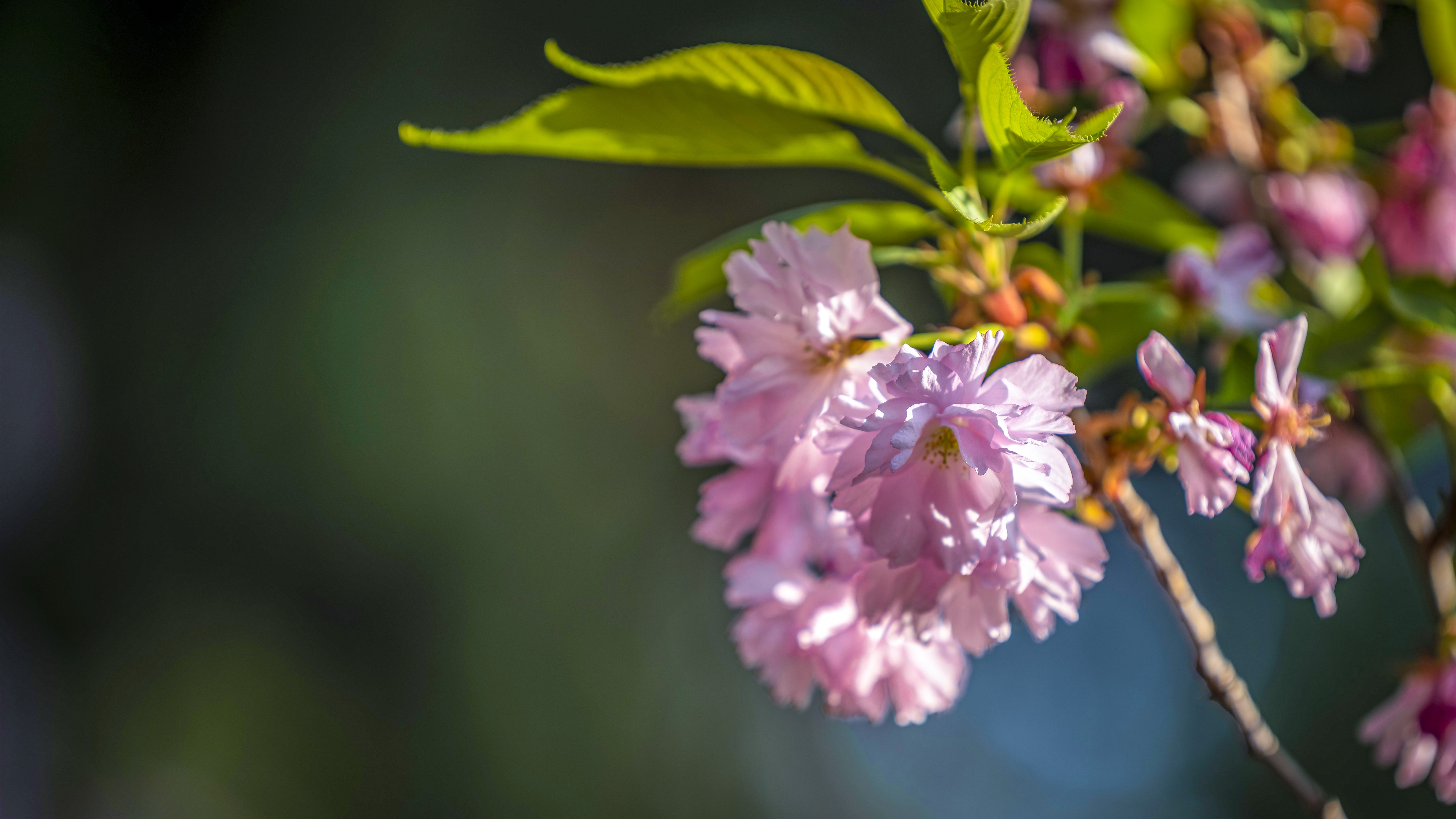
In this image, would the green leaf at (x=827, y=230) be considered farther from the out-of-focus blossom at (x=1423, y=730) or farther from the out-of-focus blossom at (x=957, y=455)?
the out-of-focus blossom at (x=1423, y=730)

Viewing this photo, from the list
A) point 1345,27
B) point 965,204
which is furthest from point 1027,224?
point 1345,27

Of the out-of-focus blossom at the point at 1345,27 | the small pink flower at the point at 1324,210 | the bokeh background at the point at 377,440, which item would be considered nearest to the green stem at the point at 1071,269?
the small pink flower at the point at 1324,210

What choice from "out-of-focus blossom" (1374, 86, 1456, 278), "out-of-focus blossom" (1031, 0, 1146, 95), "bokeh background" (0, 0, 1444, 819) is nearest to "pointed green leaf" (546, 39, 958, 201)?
"out-of-focus blossom" (1031, 0, 1146, 95)

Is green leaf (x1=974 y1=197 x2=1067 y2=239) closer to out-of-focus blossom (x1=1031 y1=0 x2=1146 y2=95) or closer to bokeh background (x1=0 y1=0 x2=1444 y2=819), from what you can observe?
out-of-focus blossom (x1=1031 y1=0 x2=1146 y2=95)

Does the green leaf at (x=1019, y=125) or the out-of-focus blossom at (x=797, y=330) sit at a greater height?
the green leaf at (x=1019, y=125)

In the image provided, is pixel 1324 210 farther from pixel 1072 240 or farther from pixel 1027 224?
pixel 1027 224

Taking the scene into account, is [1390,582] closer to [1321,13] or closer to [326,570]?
[1321,13]
